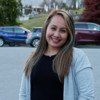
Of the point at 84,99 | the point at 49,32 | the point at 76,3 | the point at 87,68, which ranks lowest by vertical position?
the point at 76,3

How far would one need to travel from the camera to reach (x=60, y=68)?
3352mm

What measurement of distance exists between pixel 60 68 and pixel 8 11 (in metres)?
39.7

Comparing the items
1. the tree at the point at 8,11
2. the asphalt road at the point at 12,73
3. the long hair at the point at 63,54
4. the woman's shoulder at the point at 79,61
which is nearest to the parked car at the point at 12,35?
the tree at the point at 8,11

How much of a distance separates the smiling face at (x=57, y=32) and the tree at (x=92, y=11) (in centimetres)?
3211

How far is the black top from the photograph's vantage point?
3.36 metres

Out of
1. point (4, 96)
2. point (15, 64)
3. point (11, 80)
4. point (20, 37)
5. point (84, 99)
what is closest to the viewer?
point (84, 99)

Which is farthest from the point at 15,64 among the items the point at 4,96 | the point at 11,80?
the point at 4,96

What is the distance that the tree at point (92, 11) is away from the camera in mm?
35625

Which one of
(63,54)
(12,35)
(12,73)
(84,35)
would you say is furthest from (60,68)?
(12,35)

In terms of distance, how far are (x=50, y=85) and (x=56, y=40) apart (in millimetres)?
356

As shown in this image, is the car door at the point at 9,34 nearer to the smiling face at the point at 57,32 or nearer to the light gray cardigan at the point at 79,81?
the smiling face at the point at 57,32

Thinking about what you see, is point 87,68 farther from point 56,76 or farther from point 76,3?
point 76,3

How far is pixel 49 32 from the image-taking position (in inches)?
137

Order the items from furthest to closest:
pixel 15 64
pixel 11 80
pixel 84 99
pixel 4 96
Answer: pixel 15 64, pixel 11 80, pixel 4 96, pixel 84 99
